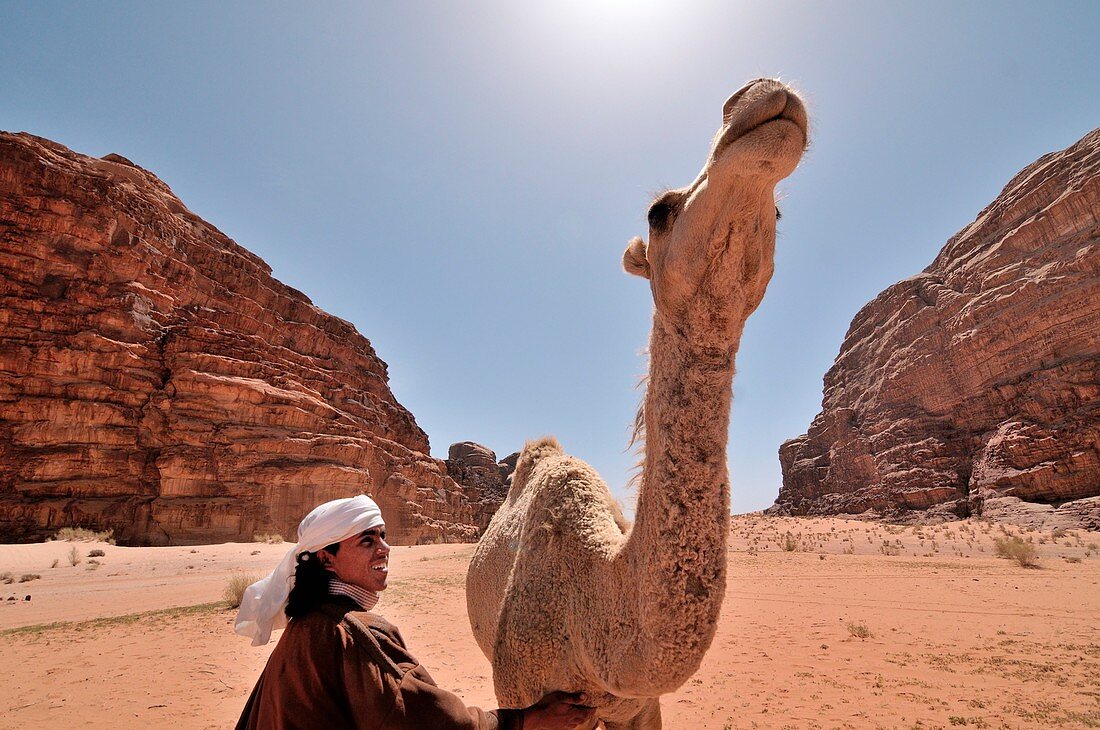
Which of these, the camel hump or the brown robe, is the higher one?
the camel hump

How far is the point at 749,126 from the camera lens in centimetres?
203

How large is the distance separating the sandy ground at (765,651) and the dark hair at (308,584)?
548cm

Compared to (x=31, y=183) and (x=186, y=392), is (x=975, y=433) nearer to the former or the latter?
(x=186, y=392)

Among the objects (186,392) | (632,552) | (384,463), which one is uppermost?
(186,392)

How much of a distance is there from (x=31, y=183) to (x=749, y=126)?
4939cm

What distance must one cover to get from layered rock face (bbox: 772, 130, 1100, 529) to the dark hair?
45.1 m

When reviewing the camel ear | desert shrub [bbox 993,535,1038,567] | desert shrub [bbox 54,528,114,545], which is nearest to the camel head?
the camel ear

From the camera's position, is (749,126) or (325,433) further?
(325,433)

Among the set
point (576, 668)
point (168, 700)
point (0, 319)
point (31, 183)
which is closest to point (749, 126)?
point (576, 668)

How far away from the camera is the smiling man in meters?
1.60

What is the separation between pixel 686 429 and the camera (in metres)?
2.28

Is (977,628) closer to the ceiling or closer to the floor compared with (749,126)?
closer to the floor

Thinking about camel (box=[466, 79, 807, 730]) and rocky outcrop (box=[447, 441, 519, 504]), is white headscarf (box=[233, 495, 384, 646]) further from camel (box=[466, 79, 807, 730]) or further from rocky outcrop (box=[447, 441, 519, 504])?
rocky outcrop (box=[447, 441, 519, 504])

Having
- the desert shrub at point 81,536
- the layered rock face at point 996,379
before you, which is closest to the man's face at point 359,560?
the desert shrub at point 81,536
